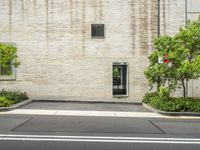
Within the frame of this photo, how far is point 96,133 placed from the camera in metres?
13.0

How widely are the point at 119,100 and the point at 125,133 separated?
13.1m

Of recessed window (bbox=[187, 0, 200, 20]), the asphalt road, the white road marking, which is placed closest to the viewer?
the asphalt road

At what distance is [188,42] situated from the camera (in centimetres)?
2019

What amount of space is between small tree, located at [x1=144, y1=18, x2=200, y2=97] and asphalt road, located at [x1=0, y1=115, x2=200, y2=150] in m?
3.31

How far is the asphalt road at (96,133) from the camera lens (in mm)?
10805

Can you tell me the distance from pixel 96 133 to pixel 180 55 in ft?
29.1

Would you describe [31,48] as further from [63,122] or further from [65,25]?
[63,122]

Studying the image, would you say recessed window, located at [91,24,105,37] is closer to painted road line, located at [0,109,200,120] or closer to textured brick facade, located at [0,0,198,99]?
textured brick facade, located at [0,0,198,99]

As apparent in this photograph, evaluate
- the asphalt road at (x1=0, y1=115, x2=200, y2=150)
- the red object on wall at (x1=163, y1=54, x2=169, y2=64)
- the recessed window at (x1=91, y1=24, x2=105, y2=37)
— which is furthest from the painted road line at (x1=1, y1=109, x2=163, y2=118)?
the recessed window at (x1=91, y1=24, x2=105, y2=37)

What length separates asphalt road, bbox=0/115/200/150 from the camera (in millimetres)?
10805

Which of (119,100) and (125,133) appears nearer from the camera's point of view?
(125,133)

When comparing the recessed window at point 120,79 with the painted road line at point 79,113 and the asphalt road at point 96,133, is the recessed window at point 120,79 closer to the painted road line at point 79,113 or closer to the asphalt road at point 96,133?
the painted road line at point 79,113

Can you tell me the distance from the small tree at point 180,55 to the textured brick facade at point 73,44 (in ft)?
20.8

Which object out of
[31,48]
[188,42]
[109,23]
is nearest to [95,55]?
[109,23]
